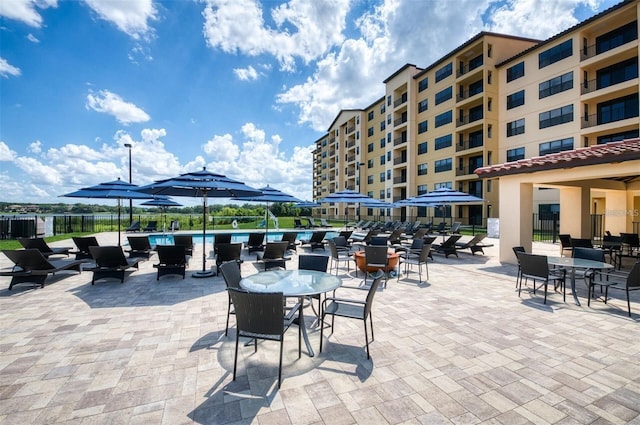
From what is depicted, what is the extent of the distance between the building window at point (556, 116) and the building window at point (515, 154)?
Answer: 2610 millimetres

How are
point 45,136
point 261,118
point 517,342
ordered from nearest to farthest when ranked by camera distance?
Result: point 517,342 → point 45,136 → point 261,118

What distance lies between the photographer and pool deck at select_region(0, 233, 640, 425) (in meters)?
2.54

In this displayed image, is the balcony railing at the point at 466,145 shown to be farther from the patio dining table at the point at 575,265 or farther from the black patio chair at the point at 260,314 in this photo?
the black patio chair at the point at 260,314

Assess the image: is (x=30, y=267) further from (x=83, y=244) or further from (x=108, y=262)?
(x=83, y=244)

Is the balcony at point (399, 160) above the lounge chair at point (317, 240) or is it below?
above

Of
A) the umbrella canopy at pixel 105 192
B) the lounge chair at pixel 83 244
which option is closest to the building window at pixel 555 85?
the umbrella canopy at pixel 105 192

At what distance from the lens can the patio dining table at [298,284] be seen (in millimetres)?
3551

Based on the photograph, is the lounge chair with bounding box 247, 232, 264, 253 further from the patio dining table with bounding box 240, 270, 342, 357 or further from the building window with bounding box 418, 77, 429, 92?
the building window with bounding box 418, 77, 429, 92

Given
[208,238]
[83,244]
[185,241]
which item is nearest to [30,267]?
[83,244]

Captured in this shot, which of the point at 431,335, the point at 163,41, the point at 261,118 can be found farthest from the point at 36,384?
the point at 261,118

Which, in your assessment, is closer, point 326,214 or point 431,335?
point 431,335

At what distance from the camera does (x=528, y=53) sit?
84.9ft

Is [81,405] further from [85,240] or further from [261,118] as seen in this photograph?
[261,118]

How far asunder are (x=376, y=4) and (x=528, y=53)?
21.7m
